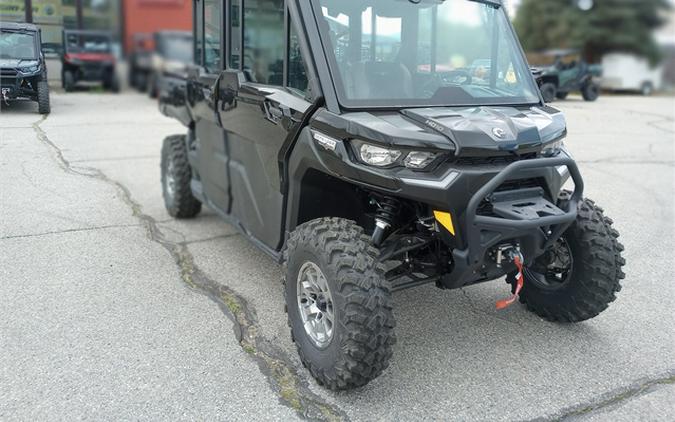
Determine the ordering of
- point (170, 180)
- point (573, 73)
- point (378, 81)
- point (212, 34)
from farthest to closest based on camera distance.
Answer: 1. point (573, 73)
2. point (170, 180)
3. point (212, 34)
4. point (378, 81)

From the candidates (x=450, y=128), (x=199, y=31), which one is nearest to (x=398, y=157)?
(x=450, y=128)

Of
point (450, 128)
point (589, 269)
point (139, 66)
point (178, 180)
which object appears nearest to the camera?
point (450, 128)

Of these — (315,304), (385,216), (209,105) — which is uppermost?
(209,105)

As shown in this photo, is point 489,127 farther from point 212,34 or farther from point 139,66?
point 139,66

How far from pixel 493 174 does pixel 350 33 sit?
1.26 metres

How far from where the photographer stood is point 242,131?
436 centimetres

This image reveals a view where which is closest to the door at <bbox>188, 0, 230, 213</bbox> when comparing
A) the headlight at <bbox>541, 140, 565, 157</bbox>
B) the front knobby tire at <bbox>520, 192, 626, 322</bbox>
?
the headlight at <bbox>541, 140, 565, 157</bbox>

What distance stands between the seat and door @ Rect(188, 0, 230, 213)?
5.24ft

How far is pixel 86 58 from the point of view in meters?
4.74

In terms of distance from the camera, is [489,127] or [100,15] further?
[100,15]

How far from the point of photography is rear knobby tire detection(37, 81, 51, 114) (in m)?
4.34

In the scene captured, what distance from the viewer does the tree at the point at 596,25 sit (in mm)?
24094

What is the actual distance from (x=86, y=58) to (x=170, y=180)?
182 cm

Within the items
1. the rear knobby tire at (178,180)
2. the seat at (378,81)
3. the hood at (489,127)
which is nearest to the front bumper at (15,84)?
the rear knobby tire at (178,180)
